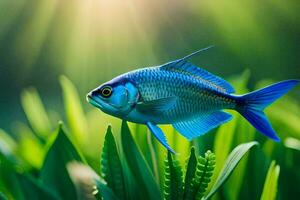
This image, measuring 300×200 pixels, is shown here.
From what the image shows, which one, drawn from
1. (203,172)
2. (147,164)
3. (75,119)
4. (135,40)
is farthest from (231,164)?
(135,40)

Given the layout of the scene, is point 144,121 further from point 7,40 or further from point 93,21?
point 7,40

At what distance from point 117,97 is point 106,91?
14mm

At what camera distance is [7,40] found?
10.8 ft

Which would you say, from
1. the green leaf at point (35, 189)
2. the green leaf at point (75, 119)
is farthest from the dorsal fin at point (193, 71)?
the green leaf at point (75, 119)

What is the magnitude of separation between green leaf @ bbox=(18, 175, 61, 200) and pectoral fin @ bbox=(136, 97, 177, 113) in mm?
359

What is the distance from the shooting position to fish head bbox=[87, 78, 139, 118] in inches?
16.8

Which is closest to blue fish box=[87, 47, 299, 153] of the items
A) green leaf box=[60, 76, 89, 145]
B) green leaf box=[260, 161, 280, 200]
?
green leaf box=[260, 161, 280, 200]

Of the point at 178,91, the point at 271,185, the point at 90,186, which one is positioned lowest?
the point at 271,185

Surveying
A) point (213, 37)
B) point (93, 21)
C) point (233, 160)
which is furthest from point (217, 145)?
point (213, 37)

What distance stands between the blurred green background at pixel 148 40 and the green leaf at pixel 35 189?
2459mm

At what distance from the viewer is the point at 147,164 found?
700 mm

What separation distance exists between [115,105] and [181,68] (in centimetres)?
7

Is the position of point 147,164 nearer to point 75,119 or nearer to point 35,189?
point 35,189

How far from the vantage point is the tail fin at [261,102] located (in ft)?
1.32
